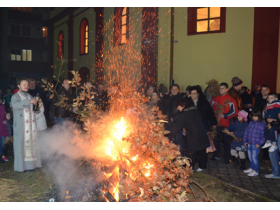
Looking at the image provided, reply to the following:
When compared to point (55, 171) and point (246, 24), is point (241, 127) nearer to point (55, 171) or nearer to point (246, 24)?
point (55, 171)

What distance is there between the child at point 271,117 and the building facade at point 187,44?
5.10 meters

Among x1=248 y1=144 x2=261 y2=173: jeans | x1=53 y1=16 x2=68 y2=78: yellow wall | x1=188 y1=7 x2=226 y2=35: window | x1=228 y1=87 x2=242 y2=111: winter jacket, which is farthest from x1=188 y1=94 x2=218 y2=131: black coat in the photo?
x1=53 y1=16 x2=68 y2=78: yellow wall

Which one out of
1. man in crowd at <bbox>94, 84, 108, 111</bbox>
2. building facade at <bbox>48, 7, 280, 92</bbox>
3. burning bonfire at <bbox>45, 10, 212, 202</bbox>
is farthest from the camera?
building facade at <bbox>48, 7, 280, 92</bbox>

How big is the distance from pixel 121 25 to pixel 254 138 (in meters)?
12.5

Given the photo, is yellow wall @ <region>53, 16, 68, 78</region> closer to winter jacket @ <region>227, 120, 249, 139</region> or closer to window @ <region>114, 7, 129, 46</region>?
window @ <region>114, 7, 129, 46</region>

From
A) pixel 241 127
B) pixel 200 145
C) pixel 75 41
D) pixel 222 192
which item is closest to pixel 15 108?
pixel 200 145

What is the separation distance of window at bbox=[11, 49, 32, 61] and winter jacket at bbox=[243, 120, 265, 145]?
113 ft

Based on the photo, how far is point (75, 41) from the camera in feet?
71.8

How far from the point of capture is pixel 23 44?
34.3 m

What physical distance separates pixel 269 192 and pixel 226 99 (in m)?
2.68

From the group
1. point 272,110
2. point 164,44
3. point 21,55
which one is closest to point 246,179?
point 272,110

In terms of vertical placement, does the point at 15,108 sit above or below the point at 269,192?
above

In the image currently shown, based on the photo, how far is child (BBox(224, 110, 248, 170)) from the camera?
644 centimetres

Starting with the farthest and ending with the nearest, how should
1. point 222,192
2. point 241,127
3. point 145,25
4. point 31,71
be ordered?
point 31,71
point 145,25
point 241,127
point 222,192
